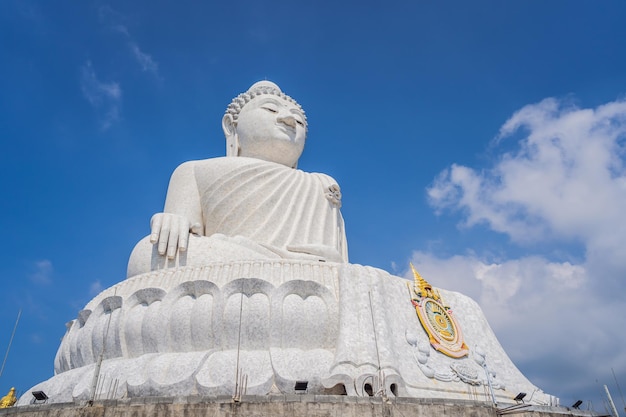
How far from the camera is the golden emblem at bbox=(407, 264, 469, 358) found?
8.50m

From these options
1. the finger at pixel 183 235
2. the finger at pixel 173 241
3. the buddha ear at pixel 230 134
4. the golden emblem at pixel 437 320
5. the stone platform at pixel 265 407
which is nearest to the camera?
the stone platform at pixel 265 407

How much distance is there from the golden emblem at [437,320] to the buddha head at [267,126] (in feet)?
17.1

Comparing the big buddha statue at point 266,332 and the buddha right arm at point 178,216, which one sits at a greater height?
the buddha right arm at point 178,216

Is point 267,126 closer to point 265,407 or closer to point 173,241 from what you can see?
point 173,241

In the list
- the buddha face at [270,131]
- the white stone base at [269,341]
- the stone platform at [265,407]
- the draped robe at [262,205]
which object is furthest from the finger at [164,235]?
the stone platform at [265,407]

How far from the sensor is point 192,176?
12.0 meters

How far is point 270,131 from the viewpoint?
12977 millimetres

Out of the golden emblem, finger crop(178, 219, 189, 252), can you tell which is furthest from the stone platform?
finger crop(178, 219, 189, 252)

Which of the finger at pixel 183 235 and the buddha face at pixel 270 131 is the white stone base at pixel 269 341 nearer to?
the finger at pixel 183 235

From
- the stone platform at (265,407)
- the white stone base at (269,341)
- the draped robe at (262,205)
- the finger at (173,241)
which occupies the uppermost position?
the draped robe at (262,205)

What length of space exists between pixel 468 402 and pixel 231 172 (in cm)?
731

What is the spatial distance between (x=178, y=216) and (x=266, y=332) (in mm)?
3662

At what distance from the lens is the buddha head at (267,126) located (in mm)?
13016

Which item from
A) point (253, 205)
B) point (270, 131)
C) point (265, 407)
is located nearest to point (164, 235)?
point (253, 205)
